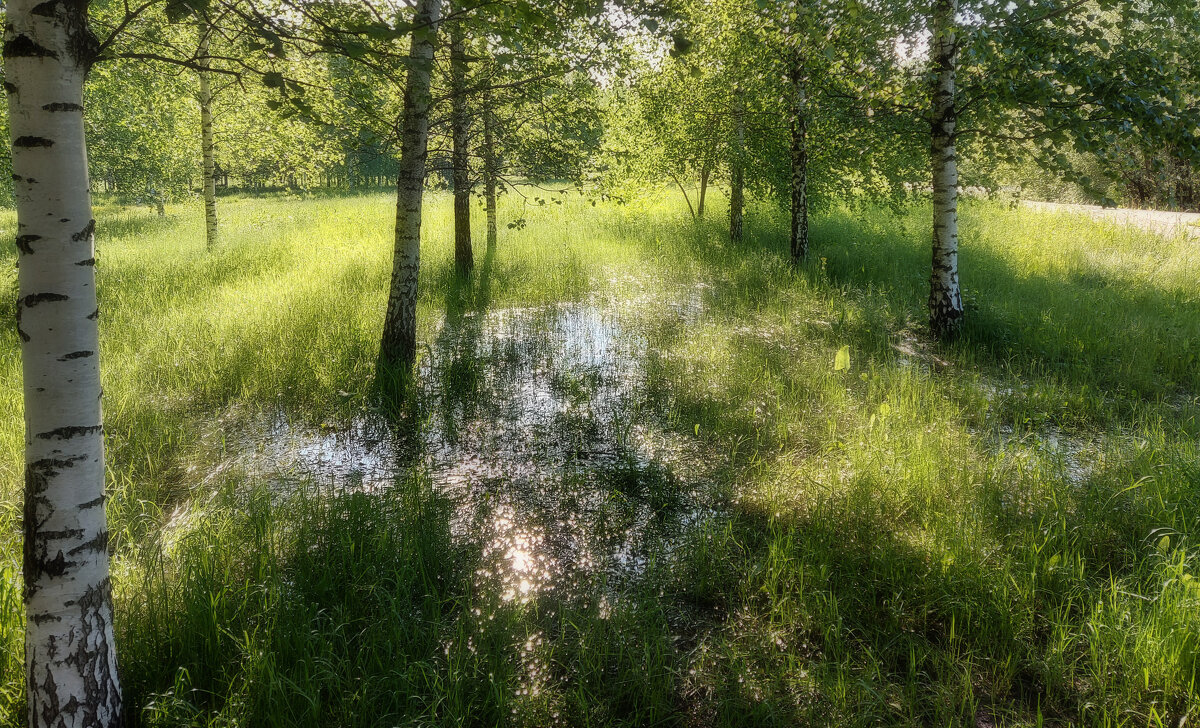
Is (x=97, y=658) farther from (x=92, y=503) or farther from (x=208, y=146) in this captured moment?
(x=208, y=146)

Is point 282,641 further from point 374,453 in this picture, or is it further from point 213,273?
point 213,273

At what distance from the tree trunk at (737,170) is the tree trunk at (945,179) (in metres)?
5.10

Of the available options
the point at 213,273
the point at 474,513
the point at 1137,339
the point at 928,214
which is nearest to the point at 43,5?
the point at 474,513

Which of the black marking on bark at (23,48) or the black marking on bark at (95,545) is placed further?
the black marking on bark at (95,545)

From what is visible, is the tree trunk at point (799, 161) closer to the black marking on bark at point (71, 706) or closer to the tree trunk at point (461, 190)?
the tree trunk at point (461, 190)

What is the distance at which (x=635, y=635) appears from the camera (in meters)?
3.18

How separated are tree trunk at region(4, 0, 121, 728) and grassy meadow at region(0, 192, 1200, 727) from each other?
0.48 m

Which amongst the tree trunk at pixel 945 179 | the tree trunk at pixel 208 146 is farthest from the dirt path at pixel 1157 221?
the tree trunk at pixel 208 146

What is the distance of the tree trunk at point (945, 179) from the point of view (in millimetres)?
7348

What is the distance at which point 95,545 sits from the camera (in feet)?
7.36

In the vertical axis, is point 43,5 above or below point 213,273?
above

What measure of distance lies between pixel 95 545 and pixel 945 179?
28.1 feet

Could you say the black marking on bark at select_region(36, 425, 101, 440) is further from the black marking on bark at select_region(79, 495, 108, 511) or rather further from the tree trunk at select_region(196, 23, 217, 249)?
the tree trunk at select_region(196, 23, 217, 249)

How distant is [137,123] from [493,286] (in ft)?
29.2
